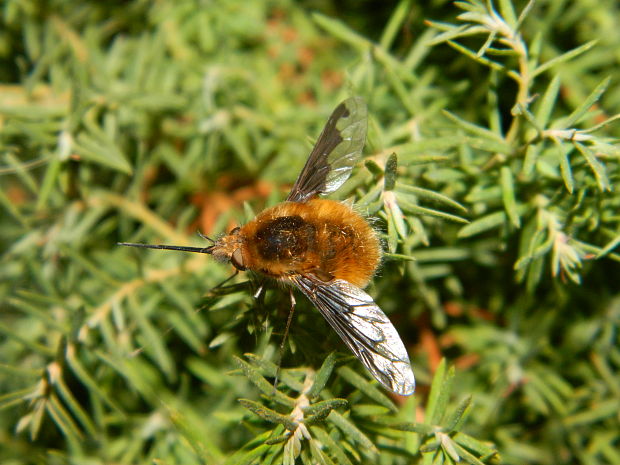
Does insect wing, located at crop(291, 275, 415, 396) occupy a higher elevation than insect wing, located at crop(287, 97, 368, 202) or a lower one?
lower

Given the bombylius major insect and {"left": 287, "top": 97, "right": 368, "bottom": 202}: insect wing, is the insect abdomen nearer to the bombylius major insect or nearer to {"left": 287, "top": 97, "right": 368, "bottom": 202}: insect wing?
the bombylius major insect

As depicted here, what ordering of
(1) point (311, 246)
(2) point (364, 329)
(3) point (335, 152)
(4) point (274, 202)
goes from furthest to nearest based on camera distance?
(4) point (274, 202) < (3) point (335, 152) < (1) point (311, 246) < (2) point (364, 329)

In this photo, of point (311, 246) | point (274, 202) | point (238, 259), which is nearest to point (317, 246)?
point (311, 246)

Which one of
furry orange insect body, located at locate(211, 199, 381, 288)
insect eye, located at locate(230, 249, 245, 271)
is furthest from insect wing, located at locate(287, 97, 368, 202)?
insect eye, located at locate(230, 249, 245, 271)

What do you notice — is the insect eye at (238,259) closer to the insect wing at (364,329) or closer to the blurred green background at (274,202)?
the blurred green background at (274,202)

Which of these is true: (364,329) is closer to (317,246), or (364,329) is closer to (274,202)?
(317,246)

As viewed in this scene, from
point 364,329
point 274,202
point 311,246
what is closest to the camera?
point 364,329
